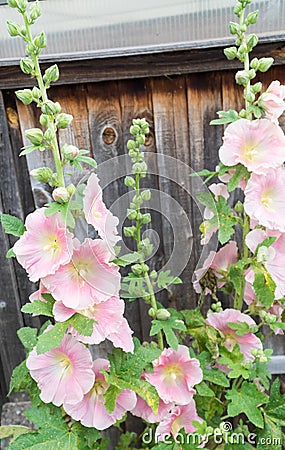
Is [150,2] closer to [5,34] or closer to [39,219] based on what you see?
[5,34]

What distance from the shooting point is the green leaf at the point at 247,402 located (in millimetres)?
1135

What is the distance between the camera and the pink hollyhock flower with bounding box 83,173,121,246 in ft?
2.96

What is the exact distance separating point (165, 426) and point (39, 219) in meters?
0.66

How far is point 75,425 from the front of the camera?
1120 mm

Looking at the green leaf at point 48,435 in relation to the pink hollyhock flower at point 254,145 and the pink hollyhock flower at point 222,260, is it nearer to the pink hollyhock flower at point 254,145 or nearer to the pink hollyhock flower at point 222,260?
the pink hollyhock flower at point 222,260

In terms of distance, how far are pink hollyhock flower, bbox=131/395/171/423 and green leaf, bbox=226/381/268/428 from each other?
162mm

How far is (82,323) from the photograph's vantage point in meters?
0.94

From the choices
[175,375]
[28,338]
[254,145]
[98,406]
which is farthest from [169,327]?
[254,145]

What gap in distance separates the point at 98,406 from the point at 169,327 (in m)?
0.26

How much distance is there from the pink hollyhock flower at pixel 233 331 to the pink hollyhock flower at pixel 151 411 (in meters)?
0.24

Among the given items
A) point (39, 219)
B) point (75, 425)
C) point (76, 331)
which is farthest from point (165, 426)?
point (39, 219)

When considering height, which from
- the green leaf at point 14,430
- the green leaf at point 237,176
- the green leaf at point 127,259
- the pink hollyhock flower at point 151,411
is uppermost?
the green leaf at point 237,176

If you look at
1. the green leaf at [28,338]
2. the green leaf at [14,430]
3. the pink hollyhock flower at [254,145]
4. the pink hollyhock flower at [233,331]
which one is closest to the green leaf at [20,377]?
the green leaf at [28,338]

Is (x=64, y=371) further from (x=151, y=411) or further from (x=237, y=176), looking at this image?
(x=237, y=176)
